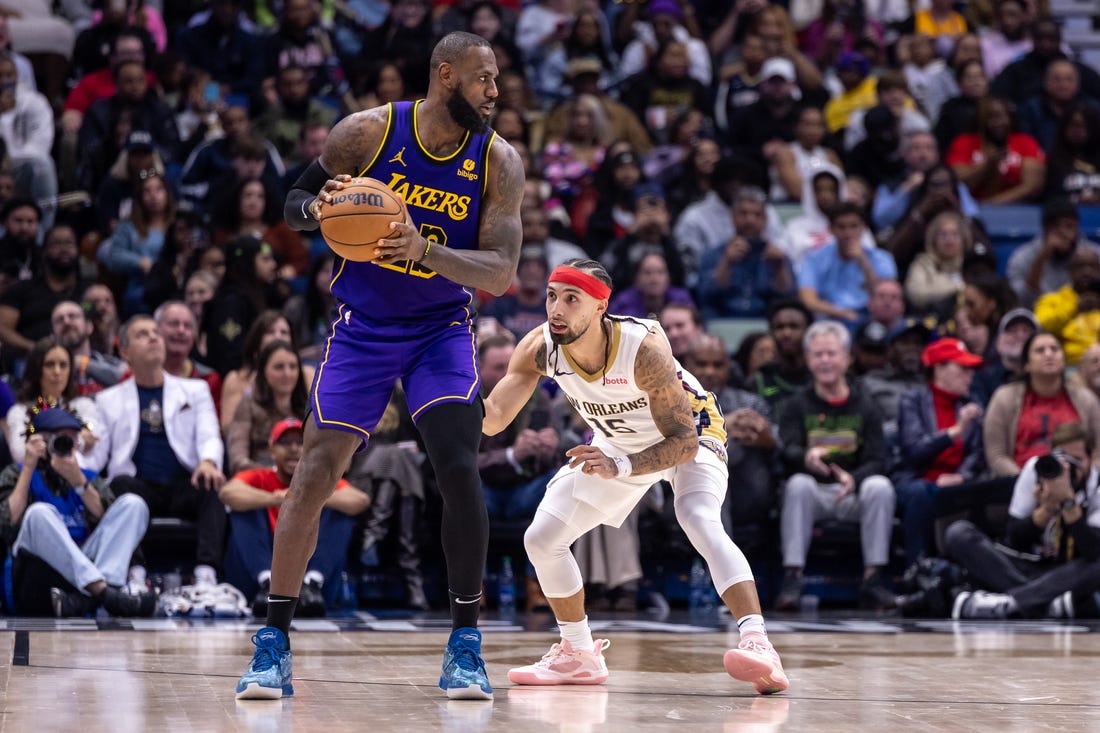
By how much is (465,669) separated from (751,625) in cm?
109

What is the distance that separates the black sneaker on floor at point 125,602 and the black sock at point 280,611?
3.55 metres

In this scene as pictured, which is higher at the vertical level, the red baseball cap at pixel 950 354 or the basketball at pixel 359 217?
the red baseball cap at pixel 950 354

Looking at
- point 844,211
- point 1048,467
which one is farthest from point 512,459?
point 844,211

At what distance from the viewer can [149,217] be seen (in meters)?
11.2

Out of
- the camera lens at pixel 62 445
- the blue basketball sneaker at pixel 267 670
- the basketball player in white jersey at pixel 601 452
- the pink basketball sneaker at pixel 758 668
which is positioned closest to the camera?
the blue basketball sneaker at pixel 267 670

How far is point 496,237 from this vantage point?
5000 millimetres

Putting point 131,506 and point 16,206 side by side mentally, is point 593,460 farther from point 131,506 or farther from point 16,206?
point 16,206

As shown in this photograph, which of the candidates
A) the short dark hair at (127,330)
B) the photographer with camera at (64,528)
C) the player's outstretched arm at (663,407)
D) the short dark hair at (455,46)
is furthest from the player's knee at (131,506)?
the short dark hair at (455,46)

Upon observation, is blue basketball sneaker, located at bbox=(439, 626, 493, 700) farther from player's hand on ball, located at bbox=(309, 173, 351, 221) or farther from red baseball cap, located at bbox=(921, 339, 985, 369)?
red baseball cap, located at bbox=(921, 339, 985, 369)

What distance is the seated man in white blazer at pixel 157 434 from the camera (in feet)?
29.5

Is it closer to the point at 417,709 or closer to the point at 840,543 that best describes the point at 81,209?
the point at 840,543

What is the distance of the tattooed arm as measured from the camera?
15.3ft

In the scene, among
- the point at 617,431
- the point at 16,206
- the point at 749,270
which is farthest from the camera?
the point at 749,270

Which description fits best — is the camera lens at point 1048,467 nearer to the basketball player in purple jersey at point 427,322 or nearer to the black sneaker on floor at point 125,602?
the basketball player in purple jersey at point 427,322
